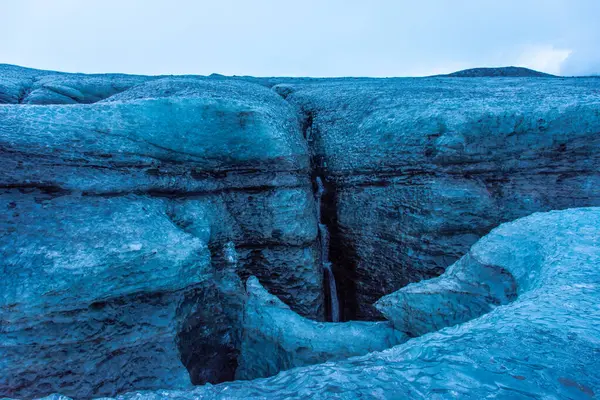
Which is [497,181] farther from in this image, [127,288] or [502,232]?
[127,288]

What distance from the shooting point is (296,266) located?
5.98 meters

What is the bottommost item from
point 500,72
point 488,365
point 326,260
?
point 326,260

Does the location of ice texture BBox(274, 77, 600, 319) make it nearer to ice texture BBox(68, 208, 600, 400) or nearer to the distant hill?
ice texture BBox(68, 208, 600, 400)

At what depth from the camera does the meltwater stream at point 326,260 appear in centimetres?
700

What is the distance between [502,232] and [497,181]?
2.46 m

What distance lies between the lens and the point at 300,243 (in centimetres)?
591

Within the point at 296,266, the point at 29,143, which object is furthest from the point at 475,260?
the point at 29,143

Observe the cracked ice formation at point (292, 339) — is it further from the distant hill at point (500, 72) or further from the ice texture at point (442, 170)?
the distant hill at point (500, 72)

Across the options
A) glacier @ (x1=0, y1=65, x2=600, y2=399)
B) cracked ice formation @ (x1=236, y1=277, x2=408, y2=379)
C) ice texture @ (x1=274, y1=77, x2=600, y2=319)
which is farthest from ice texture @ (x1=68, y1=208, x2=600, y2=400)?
ice texture @ (x1=274, y1=77, x2=600, y2=319)

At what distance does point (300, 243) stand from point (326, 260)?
154 cm

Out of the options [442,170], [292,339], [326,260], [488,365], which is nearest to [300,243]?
[326,260]

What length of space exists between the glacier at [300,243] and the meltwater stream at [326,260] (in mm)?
48

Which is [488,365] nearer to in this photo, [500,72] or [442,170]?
[442,170]

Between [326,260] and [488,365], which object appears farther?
[326,260]
